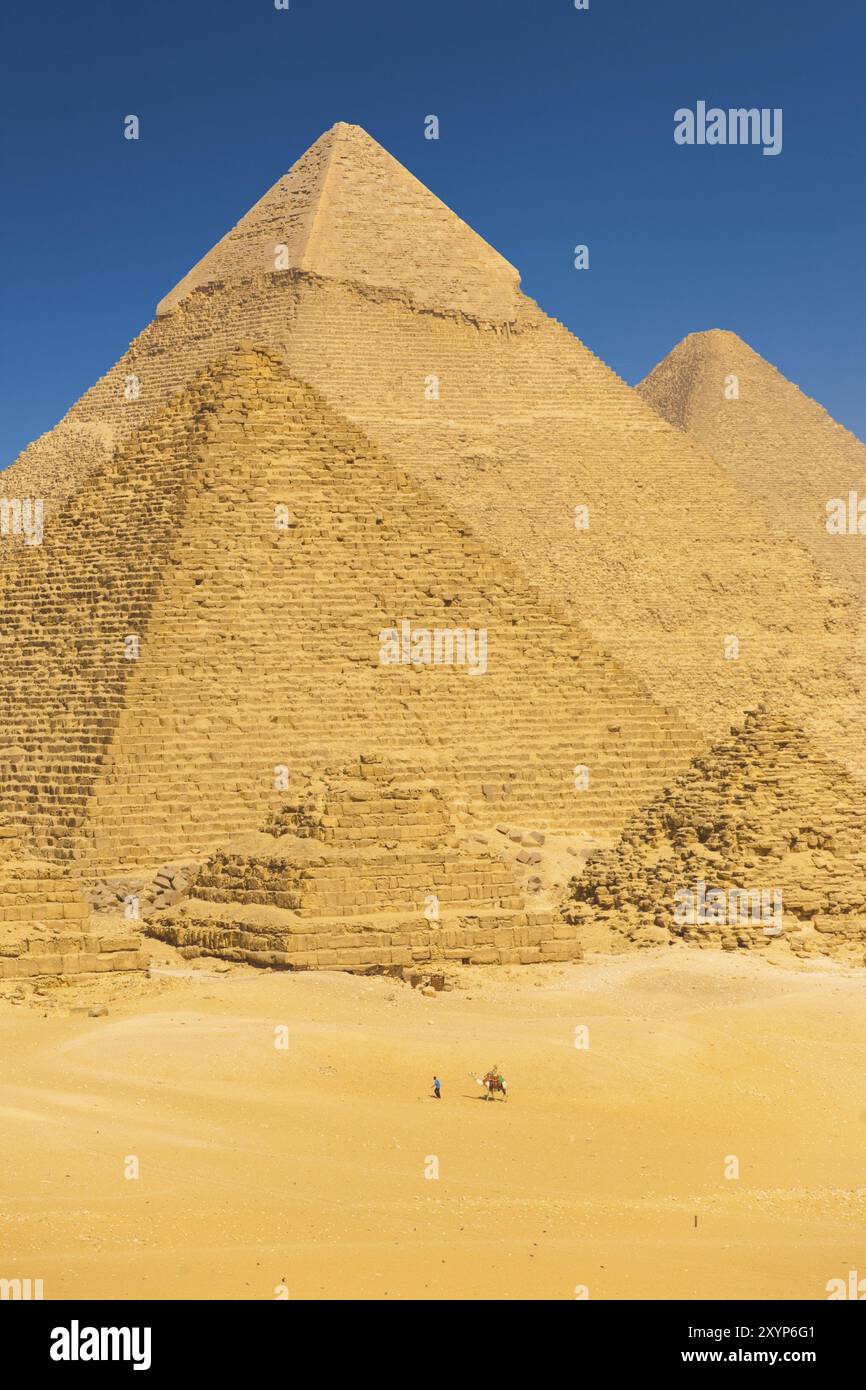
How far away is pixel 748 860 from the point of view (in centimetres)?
2528

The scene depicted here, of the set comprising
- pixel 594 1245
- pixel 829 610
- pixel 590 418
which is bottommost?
pixel 594 1245

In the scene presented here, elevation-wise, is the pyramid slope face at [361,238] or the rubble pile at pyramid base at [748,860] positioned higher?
the pyramid slope face at [361,238]

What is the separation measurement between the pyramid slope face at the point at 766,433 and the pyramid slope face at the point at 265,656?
1821 inches

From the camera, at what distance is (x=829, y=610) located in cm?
5884

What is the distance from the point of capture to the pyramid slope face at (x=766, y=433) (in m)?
83.0

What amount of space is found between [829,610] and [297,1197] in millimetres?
45819

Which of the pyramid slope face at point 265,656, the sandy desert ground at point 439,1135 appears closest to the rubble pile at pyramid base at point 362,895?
the sandy desert ground at point 439,1135

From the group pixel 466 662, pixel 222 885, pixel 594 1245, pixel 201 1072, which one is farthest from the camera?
pixel 466 662

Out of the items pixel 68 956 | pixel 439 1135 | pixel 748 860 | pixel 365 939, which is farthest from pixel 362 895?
pixel 439 1135

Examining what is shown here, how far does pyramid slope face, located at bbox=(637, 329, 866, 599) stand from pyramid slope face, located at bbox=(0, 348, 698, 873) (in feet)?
152

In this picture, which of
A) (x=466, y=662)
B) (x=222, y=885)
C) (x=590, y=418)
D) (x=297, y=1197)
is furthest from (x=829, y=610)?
(x=297, y=1197)

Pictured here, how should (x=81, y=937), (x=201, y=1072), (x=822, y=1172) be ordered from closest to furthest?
(x=822, y=1172), (x=201, y=1072), (x=81, y=937)

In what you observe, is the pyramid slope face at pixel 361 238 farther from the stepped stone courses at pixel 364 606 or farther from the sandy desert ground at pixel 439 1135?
the sandy desert ground at pixel 439 1135

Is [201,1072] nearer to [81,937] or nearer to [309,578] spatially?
[81,937]
